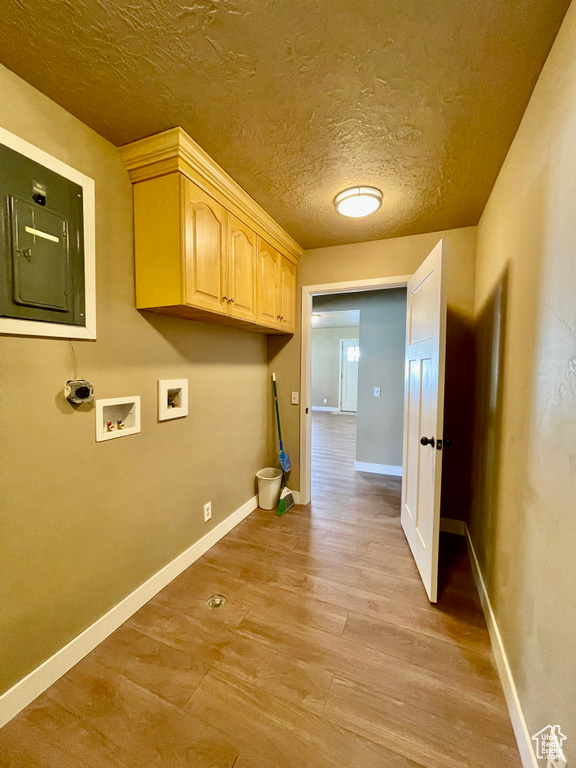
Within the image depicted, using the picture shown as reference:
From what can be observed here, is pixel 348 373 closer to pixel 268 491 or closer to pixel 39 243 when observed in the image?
pixel 268 491

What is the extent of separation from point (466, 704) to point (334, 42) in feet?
8.27

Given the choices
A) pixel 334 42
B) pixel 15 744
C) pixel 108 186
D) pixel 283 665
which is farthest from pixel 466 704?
pixel 108 186

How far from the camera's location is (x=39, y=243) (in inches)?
45.9

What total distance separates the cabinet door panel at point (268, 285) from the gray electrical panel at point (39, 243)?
1151mm

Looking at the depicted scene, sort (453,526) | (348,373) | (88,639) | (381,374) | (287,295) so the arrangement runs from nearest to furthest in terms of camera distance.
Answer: (88,639) < (453,526) < (287,295) < (381,374) < (348,373)

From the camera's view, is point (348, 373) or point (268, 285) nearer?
point (268, 285)

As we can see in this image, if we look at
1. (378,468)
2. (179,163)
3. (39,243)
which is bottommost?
(378,468)

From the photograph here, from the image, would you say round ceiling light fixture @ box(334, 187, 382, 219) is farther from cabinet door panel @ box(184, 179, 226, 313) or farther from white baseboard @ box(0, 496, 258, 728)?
white baseboard @ box(0, 496, 258, 728)

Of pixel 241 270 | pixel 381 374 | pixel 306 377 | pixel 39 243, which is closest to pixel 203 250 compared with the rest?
pixel 241 270

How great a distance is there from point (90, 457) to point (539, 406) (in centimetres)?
190

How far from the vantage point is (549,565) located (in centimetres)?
92

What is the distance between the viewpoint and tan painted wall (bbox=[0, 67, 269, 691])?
1.14m

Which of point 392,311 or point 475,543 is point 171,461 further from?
point 392,311

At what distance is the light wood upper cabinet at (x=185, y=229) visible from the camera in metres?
1.45
